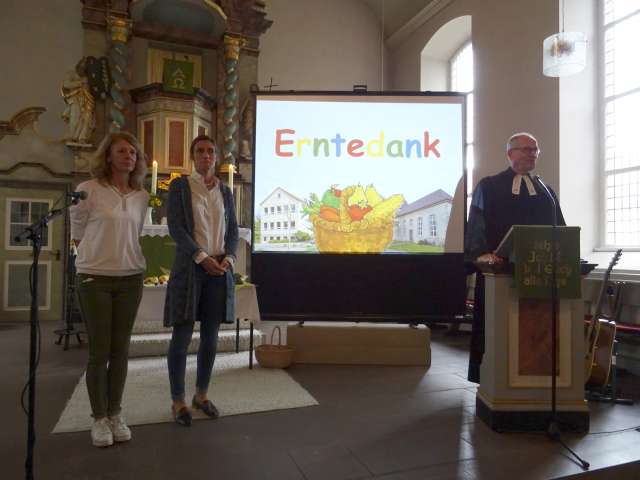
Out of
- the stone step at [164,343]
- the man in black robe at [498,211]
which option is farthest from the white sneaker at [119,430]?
the man in black robe at [498,211]

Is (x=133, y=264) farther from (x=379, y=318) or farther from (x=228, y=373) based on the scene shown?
(x=379, y=318)

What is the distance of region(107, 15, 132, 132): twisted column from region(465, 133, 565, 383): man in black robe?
5859mm

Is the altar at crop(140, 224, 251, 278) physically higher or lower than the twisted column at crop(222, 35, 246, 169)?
lower

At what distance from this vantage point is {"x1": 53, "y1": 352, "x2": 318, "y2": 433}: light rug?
100.0 inches

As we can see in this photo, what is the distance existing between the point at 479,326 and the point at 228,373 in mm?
1854

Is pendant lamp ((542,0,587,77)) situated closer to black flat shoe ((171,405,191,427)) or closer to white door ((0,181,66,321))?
black flat shoe ((171,405,191,427))

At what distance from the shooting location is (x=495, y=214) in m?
3.02

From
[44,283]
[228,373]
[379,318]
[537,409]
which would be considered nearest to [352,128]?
[379,318]

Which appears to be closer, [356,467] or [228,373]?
[356,467]

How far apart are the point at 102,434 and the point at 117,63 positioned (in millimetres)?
6404

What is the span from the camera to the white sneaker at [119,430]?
2174mm

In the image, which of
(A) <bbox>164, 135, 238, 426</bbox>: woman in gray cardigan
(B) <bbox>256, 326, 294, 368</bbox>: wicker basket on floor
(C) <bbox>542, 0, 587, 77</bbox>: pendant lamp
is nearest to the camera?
(A) <bbox>164, 135, 238, 426</bbox>: woman in gray cardigan

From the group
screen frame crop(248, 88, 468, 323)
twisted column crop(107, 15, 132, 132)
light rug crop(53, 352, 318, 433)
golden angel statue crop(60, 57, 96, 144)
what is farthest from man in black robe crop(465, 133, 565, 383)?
golden angel statue crop(60, 57, 96, 144)

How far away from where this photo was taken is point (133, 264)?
2.15 meters
